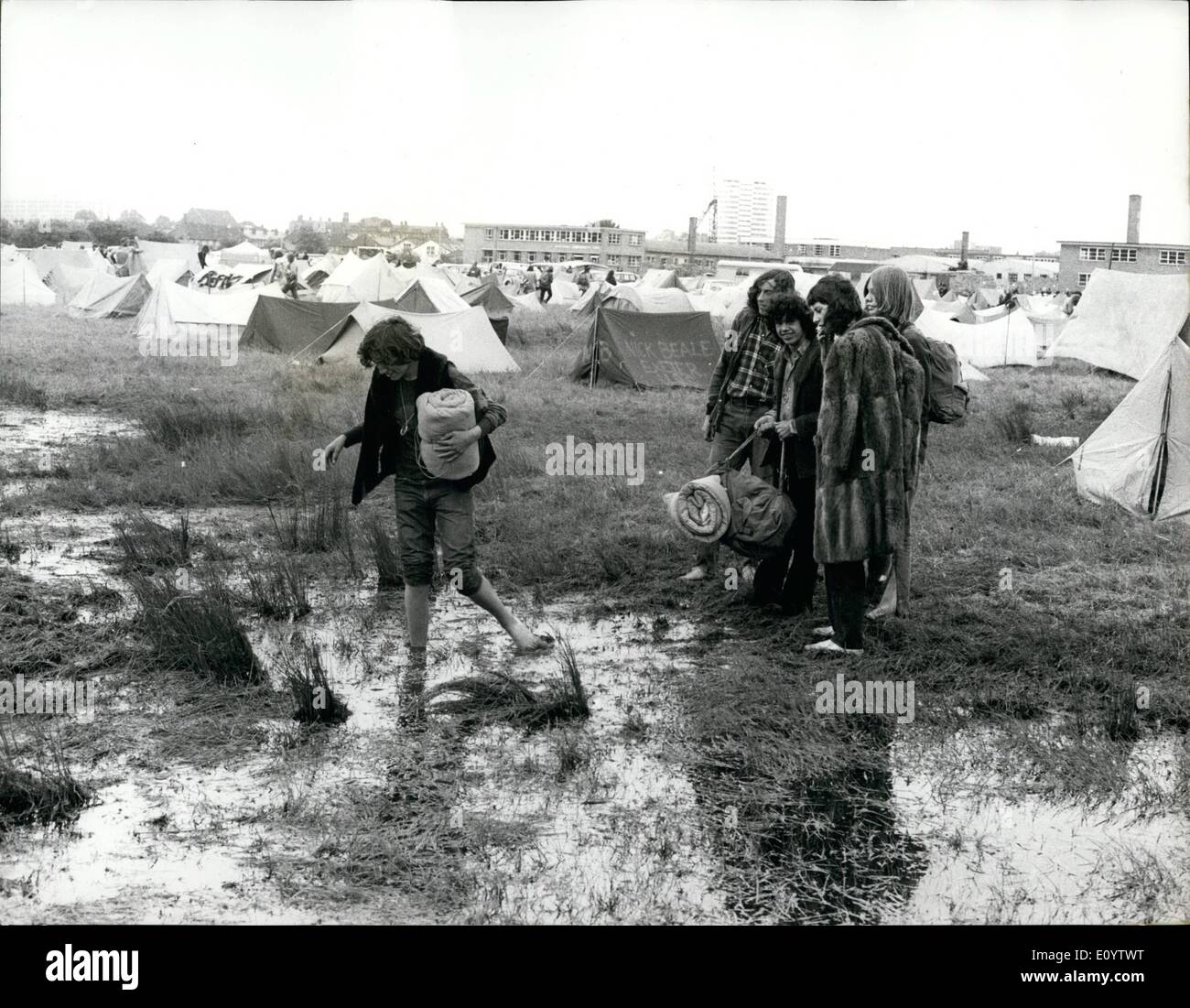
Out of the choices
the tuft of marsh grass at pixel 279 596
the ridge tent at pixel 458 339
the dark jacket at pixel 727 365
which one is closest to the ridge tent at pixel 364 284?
the ridge tent at pixel 458 339

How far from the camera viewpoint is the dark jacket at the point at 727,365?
22.1ft

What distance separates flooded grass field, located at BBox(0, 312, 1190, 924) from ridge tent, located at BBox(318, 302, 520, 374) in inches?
371

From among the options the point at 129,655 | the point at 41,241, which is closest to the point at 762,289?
the point at 129,655

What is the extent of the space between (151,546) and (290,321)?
13362mm

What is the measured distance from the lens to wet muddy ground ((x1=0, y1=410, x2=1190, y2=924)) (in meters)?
3.65

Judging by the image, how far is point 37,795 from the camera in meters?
4.26

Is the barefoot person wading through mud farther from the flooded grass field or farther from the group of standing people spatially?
the group of standing people

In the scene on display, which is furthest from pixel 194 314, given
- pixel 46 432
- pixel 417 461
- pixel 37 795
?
pixel 37 795

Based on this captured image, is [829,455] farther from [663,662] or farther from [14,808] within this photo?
[14,808]

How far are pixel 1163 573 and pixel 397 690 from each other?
447cm

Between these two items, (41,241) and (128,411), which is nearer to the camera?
(128,411)

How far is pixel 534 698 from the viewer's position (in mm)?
5254

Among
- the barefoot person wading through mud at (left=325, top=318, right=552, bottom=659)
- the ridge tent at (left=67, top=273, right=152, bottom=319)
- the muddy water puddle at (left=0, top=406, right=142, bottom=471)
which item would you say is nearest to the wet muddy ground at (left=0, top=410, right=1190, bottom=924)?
the barefoot person wading through mud at (left=325, top=318, right=552, bottom=659)

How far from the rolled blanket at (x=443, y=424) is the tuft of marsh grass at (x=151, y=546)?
2660 mm
